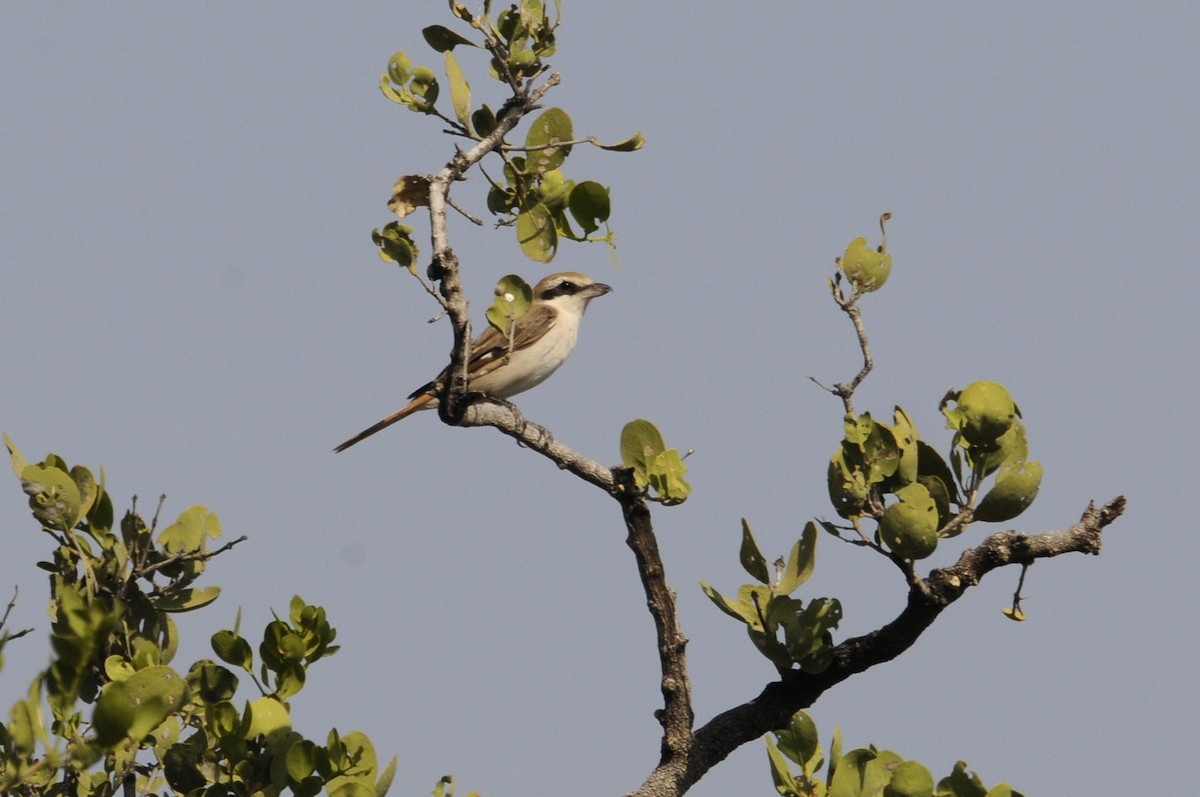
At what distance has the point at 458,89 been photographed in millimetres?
5488

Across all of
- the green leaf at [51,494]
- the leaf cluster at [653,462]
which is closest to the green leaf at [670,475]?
the leaf cluster at [653,462]

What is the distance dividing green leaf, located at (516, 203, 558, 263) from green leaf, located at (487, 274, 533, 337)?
343mm

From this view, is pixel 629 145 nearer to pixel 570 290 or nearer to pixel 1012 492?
pixel 1012 492

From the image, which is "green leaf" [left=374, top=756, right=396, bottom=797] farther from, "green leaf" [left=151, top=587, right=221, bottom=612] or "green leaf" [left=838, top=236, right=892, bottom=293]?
"green leaf" [left=838, top=236, right=892, bottom=293]

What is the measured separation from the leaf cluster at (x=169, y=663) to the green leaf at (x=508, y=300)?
1223 millimetres

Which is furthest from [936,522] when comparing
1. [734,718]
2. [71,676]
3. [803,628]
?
[71,676]

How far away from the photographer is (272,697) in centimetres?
449

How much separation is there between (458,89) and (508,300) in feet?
2.74

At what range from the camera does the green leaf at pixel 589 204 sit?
5.59 metres

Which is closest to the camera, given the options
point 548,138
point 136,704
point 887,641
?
point 136,704

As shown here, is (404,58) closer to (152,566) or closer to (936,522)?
(152,566)

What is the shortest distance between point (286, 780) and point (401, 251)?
6.60 feet

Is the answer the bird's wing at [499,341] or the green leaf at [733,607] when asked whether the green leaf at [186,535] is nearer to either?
the green leaf at [733,607]

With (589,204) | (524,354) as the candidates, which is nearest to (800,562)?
(589,204)
